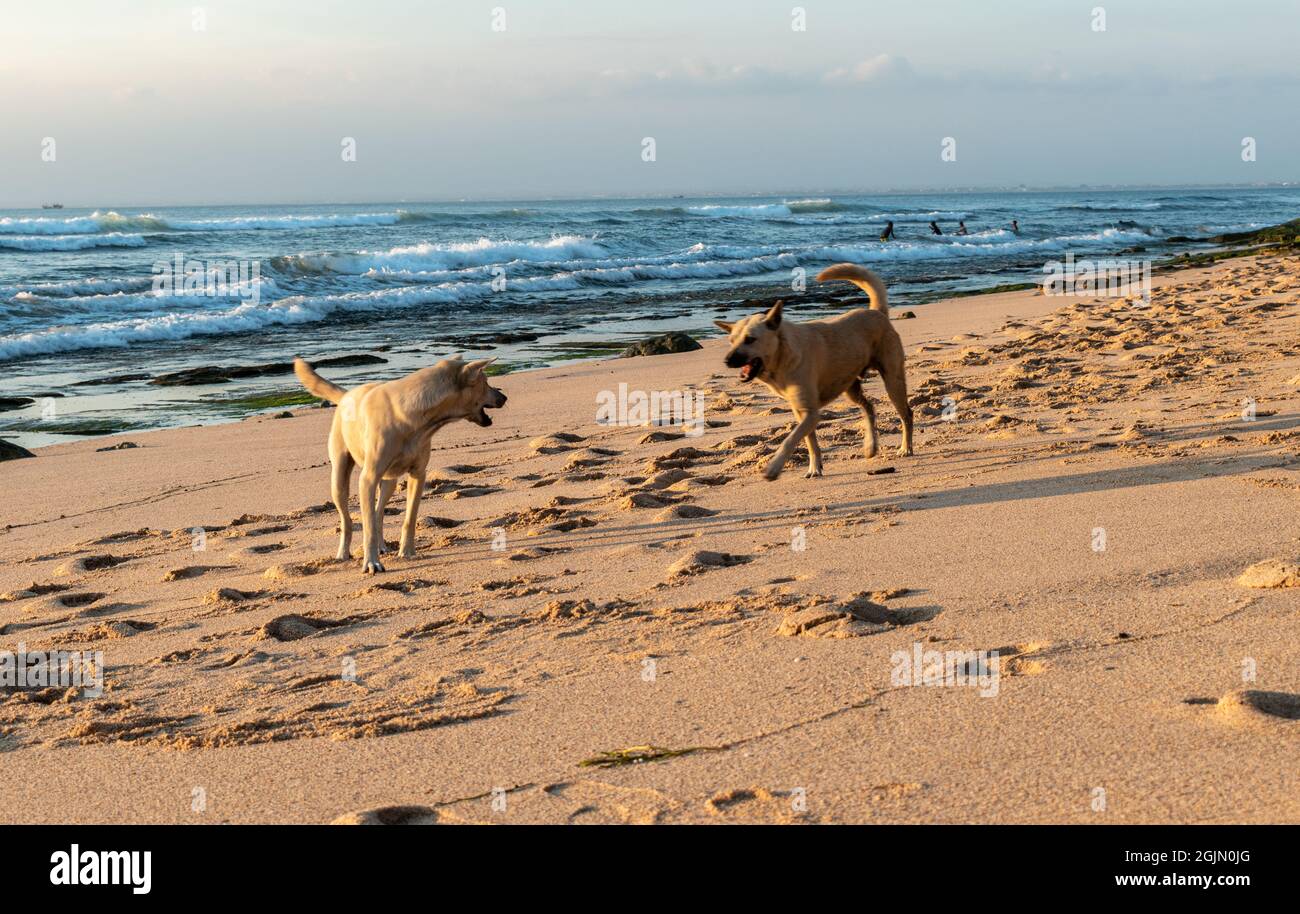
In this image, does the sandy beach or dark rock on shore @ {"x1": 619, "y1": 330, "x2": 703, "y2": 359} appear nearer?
the sandy beach

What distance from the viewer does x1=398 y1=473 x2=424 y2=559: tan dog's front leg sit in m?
6.87

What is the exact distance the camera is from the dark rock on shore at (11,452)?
10359 mm

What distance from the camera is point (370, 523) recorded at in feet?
21.4

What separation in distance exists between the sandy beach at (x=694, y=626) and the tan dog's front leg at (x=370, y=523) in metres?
0.14

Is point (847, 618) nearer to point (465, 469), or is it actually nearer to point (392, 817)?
point (392, 817)

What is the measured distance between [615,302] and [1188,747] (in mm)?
23816

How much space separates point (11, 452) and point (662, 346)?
27.4ft

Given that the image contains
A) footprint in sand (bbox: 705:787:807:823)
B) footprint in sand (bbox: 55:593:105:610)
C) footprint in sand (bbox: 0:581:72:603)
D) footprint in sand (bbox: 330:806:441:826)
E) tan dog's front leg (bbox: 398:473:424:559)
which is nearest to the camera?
footprint in sand (bbox: 705:787:807:823)

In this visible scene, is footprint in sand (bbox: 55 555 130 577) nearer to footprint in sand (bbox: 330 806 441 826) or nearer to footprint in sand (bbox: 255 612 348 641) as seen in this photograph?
footprint in sand (bbox: 255 612 348 641)

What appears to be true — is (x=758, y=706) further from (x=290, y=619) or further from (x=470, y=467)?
(x=470, y=467)

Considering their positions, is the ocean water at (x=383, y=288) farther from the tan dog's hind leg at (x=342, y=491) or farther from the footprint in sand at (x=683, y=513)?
the footprint in sand at (x=683, y=513)

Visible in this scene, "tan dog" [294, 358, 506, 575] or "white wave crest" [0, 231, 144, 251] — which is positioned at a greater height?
"white wave crest" [0, 231, 144, 251]

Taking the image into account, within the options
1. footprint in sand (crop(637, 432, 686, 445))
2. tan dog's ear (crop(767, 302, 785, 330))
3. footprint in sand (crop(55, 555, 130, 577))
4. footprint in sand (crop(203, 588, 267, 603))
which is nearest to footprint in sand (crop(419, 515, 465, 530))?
footprint in sand (crop(203, 588, 267, 603))

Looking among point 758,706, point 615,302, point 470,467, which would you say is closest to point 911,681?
point 758,706
